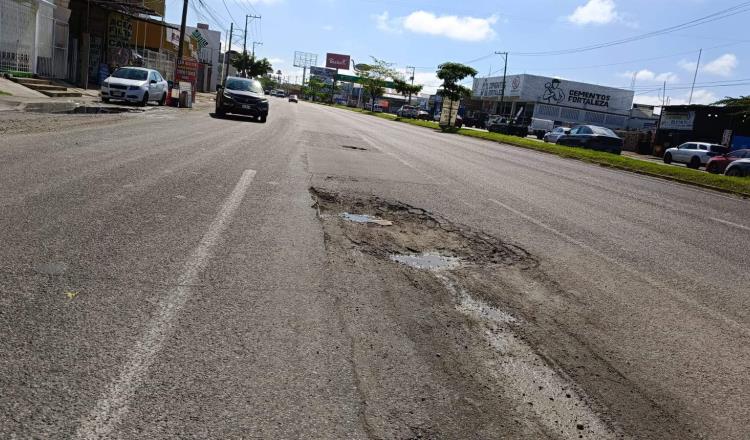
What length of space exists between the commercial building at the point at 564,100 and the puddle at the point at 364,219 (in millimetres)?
65221

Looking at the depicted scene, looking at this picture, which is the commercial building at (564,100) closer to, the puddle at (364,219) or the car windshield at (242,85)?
the car windshield at (242,85)

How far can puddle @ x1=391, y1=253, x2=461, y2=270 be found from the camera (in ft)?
17.2

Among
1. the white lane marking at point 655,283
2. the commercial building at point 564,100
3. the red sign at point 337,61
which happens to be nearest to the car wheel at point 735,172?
the white lane marking at point 655,283

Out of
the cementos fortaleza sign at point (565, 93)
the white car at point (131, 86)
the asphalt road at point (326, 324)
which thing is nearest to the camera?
the asphalt road at point (326, 324)

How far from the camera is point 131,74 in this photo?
2439 centimetres

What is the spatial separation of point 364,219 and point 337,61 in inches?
5853

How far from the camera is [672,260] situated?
652 centimetres

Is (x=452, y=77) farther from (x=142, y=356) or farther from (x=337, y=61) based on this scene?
(x=337, y=61)

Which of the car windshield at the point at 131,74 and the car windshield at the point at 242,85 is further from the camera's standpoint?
the car windshield at the point at 131,74

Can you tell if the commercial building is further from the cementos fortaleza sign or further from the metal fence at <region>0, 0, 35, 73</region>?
the metal fence at <region>0, 0, 35, 73</region>

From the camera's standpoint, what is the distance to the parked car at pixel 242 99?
22328 mm

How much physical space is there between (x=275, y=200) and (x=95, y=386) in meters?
4.66

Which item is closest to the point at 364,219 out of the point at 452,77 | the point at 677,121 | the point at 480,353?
the point at 480,353

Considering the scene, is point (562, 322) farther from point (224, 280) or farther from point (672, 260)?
point (672, 260)
